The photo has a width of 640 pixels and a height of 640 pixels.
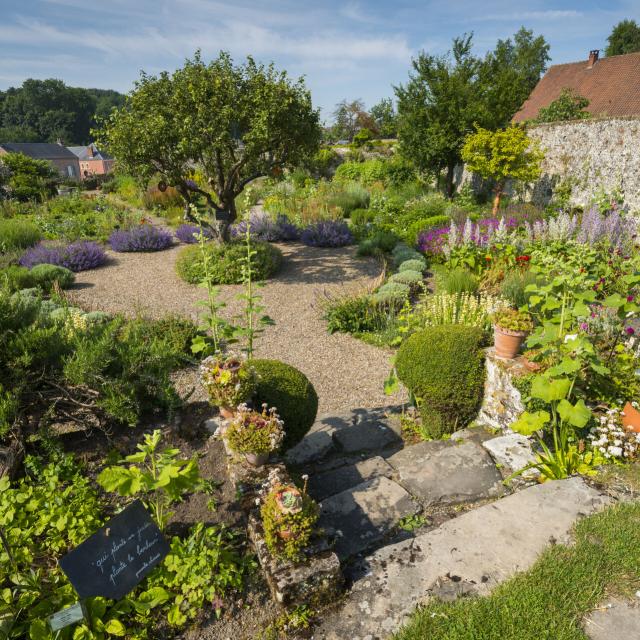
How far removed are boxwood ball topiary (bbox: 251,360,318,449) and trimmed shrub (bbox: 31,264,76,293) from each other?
658 centimetres

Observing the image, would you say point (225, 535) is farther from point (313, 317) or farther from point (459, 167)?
point (459, 167)

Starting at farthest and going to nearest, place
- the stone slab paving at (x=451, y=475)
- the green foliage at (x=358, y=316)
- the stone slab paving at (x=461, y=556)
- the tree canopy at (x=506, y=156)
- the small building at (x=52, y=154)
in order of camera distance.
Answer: the small building at (x=52, y=154) < the tree canopy at (x=506, y=156) < the green foliage at (x=358, y=316) < the stone slab paving at (x=451, y=475) < the stone slab paving at (x=461, y=556)

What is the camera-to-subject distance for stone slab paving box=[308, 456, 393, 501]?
3.32 m

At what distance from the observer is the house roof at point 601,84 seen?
65.0 feet

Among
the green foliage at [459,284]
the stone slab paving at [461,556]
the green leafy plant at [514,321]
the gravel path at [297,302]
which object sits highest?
the green leafy plant at [514,321]

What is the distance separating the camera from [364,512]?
2869 millimetres

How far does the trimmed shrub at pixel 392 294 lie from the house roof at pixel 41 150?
49.2m

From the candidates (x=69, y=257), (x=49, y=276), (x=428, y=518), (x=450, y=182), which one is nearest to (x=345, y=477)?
(x=428, y=518)

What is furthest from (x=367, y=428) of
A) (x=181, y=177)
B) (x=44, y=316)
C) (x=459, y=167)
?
(x=459, y=167)

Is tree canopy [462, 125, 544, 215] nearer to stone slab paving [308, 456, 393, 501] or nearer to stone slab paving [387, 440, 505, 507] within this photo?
stone slab paving [387, 440, 505, 507]

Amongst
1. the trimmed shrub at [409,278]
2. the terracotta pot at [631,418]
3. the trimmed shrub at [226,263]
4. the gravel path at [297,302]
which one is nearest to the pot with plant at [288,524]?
the terracotta pot at [631,418]

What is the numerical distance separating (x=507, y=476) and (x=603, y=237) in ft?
23.7

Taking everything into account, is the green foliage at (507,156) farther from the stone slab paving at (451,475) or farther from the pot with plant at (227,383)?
the pot with plant at (227,383)

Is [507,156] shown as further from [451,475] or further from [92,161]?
[92,161]
